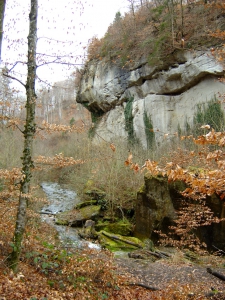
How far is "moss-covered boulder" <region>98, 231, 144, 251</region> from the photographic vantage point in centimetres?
1141

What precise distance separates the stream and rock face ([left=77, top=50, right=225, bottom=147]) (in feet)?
18.4

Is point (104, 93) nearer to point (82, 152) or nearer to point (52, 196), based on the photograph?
point (82, 152)

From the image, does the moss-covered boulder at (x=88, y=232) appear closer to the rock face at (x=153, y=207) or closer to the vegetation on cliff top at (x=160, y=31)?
the rock face at (x=153, y=207)

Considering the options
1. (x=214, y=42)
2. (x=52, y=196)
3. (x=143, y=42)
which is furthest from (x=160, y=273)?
(x=143, y=42)

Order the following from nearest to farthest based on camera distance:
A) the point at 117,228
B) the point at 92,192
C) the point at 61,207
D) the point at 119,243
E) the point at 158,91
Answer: the point at 119,243
the point at 117,228
the point at 92,192
the point at 61,207
the point at 158,91

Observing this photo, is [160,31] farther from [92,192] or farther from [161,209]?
[161,209]

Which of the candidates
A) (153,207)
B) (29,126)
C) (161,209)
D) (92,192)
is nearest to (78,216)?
(92,192)

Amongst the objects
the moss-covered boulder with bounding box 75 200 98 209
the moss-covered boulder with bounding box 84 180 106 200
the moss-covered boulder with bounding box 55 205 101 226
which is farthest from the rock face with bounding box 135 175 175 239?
the moss-covered boulder with bounding box 75 200 98 209

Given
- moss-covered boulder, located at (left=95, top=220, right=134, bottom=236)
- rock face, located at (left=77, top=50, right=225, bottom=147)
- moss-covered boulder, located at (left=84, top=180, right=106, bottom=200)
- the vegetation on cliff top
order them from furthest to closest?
1. the vegetation on cliff top
2. rock face, located at (left=77, top=50, right=225, bottom=147)
3. moss-covered boulder, located at (left=84, top=180, right=106, bottom=200)
4. moss-covered boulder, located at (left=95, top=220, right=134, bottom=236)

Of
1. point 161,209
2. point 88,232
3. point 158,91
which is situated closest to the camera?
point 161,209

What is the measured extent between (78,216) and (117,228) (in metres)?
2.36

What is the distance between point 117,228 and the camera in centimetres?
1370

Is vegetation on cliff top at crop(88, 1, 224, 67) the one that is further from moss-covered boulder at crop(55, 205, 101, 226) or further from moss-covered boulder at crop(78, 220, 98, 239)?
moss-covered boulder at crop(78, 220, 98, 239)

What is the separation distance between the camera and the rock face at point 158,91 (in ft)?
63.8
